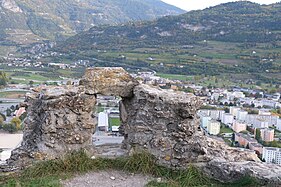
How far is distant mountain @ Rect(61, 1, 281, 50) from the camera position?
102188 mm

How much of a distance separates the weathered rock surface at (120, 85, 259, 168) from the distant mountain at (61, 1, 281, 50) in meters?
89.7

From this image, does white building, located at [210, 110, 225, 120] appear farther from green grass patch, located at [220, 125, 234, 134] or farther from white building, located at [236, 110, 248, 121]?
green grass patch, located at [220, 125, 234, 134]

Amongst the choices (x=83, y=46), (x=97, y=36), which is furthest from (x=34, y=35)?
(x=83, y=46)

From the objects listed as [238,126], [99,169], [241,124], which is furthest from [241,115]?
[99,169]

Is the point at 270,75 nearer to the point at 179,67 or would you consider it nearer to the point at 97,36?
the point at 179,67

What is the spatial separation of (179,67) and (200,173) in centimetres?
7173

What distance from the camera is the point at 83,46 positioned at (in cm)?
11844

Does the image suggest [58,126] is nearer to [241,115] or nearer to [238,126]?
[238,126]

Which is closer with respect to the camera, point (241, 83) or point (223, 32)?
point (241, 83)

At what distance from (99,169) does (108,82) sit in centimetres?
206

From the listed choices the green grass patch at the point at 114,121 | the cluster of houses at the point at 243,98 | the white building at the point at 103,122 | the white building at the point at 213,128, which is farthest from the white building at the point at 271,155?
the cluster of houses at the point at 243,98

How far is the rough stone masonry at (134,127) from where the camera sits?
8398mm

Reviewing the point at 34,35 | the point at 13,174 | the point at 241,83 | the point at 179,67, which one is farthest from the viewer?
the point at 34,35

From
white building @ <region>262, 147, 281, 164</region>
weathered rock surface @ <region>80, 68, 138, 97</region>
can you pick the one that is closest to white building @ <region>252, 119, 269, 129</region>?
white building @ <region>262, 147, 281, 164</region>
